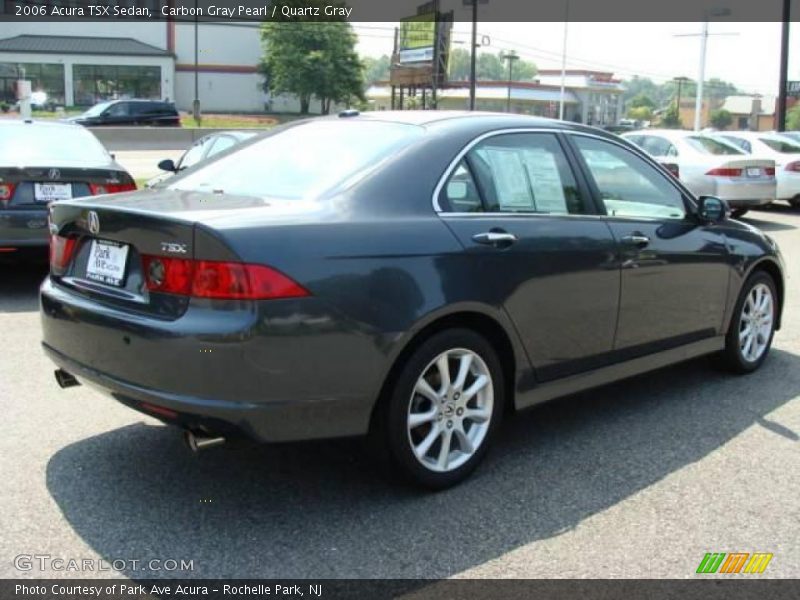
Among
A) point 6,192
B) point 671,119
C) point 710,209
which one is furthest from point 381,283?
point 671,119

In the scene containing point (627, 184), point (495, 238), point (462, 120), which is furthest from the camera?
point (627, 184)

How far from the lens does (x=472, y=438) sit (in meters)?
3.86

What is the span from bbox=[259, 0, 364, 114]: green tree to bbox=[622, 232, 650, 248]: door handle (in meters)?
63.2

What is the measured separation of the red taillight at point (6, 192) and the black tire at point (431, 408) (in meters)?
5.21

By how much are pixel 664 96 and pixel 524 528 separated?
200614 millimetres

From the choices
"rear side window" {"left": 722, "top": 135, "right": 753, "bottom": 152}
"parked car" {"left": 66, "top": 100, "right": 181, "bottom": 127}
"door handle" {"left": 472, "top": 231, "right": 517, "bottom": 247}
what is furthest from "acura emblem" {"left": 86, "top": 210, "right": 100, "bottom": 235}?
"parked car" {"left": 66, "top": 100, "right": 181, "bottom": 127}

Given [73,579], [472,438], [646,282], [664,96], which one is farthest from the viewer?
[664,96]

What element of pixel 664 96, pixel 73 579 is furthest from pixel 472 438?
pixel 664 96

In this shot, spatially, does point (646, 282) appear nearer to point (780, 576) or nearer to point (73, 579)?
point (780, 576)

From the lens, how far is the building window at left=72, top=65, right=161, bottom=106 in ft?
202

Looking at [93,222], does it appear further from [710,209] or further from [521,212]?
[710,209]

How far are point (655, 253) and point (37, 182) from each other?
5.37 meters

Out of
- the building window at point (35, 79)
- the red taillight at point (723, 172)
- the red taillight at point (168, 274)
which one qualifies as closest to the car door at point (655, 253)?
the red taillight at point (168, 274)

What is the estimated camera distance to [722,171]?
1399 cm
